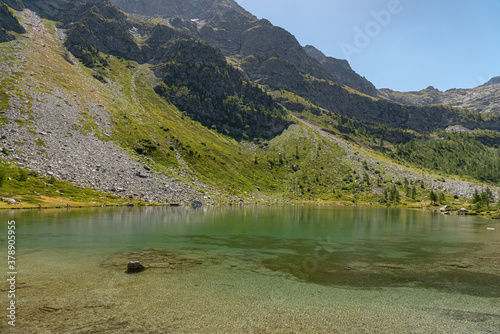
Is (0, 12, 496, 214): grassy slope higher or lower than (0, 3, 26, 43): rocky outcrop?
lower

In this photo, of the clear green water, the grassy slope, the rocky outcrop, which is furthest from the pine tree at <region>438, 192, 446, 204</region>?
the rocky outcrop

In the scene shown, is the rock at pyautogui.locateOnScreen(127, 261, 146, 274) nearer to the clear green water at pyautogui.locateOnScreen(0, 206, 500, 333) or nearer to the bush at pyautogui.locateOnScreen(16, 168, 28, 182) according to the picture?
the clear green water at pyautogui.locateOnScreen(0, 206, 500, 333)

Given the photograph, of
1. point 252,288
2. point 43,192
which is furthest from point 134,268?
point 43,192

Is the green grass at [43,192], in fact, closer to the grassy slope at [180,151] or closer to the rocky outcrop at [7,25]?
the grassy slope at [180,151]

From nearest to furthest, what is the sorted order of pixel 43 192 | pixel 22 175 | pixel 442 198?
pixel 43 192 → pixel 22 175 → pixel 442 198

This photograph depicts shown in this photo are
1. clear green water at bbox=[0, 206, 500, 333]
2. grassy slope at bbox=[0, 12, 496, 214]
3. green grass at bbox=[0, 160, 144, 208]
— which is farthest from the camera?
grassy slope at bbox=[0, 12, 496, 214]

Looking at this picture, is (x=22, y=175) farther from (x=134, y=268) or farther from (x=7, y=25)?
(x=7, y=25)

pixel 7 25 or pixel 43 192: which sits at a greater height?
pixel 7 25

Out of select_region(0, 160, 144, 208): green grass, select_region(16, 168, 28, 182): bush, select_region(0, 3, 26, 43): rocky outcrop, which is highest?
select_region(0, 3, 26, 43): rocky outcrop

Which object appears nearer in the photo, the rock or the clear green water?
the clear green water

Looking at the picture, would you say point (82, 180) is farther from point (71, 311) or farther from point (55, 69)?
point (55, 69)

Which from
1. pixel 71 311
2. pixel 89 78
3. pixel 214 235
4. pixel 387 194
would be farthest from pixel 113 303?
pixel 89 78

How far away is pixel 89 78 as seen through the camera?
191m

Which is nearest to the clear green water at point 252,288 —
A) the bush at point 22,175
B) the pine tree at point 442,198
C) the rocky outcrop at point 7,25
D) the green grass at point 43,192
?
the green grass at point 43,192
